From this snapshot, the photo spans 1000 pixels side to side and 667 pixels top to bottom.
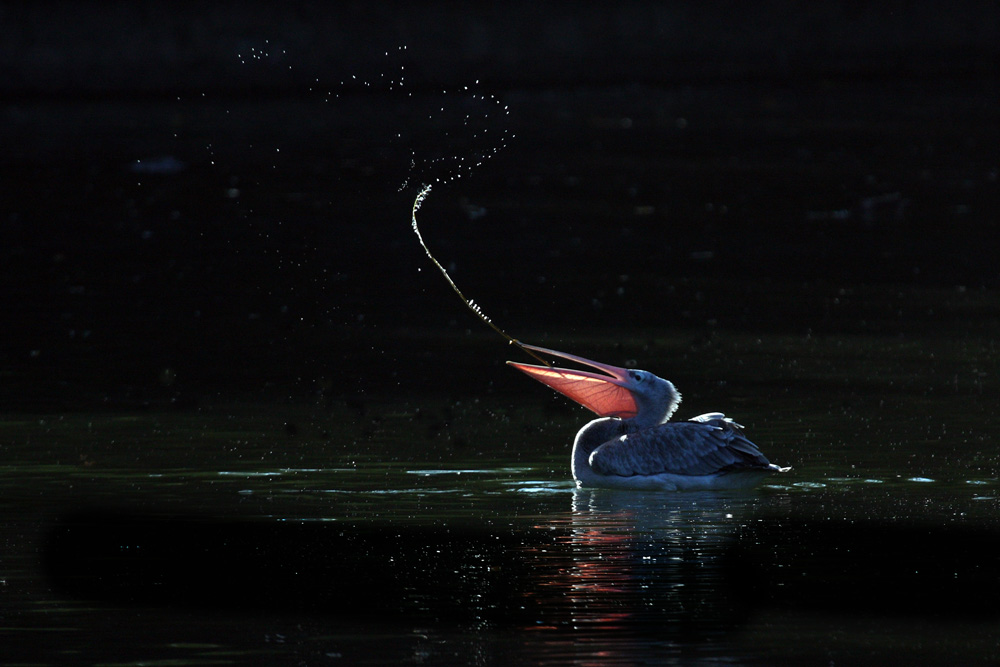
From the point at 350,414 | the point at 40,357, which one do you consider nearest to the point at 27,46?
the point at 40,357

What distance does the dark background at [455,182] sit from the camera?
1399cm

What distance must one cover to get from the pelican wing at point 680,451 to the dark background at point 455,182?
8.47 ft

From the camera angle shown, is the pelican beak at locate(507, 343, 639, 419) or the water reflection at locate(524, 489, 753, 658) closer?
the water reflection at locate(524, 489, 753, 658)

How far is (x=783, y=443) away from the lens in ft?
34.0

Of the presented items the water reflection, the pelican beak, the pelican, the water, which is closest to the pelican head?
the pelican beak

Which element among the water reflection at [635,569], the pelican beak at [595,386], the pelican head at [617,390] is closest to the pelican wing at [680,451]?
the water reflection at [635,569]

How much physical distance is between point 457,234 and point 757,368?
A: 23.7ft

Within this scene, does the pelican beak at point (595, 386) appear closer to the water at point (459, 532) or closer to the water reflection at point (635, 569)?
the water at point (459, 532)

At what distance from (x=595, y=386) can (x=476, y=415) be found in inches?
39.9

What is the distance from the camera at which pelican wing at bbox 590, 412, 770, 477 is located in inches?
366

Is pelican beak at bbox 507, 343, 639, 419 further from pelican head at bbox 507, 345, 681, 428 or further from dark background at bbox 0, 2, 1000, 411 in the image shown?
dark background at bbox 0, 2, 1000, 411

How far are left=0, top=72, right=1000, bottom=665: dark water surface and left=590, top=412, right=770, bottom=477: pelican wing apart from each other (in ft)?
0.47

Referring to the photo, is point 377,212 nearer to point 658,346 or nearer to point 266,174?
point 266,174

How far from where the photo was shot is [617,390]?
404 inches
